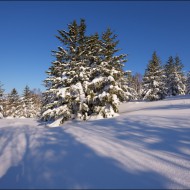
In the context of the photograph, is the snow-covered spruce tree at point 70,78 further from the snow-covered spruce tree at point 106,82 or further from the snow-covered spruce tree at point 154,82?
the snow-covered spruce tree at point 154,82

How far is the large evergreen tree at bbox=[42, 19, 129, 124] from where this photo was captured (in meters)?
16.2

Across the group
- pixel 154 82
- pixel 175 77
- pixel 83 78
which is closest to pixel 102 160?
pixel 83 78

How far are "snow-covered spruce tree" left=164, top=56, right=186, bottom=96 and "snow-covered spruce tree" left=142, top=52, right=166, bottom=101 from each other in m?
12.1

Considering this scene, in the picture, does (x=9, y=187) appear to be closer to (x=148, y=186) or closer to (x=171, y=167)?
(x=148, y=186)

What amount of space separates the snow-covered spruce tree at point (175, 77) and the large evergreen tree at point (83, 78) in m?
28.0

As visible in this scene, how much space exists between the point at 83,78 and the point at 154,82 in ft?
60.3

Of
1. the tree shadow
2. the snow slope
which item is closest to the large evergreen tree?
the snow slope

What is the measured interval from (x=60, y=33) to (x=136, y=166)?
16.6 metres

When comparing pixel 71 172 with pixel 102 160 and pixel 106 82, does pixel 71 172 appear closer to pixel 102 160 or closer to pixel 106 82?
pixel 102 160

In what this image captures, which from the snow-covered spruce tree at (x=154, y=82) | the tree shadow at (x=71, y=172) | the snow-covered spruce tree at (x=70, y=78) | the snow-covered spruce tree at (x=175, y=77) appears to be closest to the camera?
the tree shadow at (x=71, y=172)

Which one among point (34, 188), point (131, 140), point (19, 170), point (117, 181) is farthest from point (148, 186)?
point (19, 170)

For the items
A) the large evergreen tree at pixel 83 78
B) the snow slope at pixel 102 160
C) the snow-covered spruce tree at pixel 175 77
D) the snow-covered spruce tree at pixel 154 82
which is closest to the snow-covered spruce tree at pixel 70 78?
the large evergreen tree at pixel 83 78

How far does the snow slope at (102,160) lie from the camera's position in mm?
3957

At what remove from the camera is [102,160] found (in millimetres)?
4965
